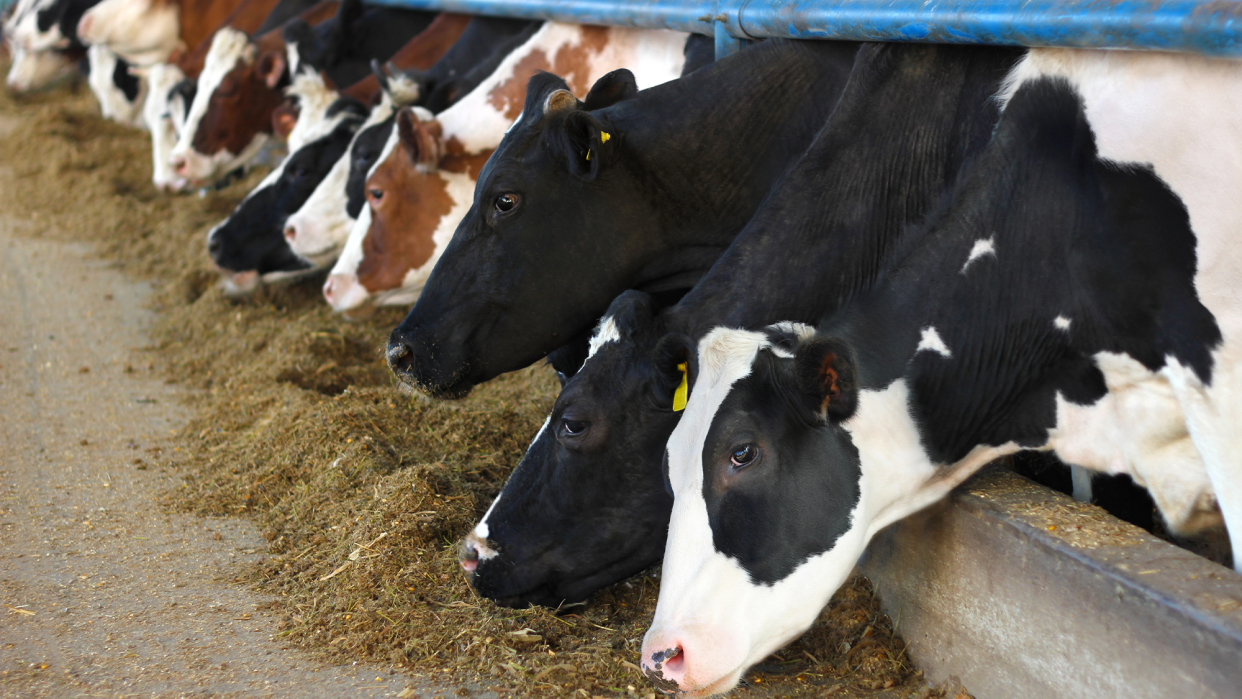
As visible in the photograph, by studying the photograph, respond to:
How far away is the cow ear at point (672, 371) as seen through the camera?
276 centimetres

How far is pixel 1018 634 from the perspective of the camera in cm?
251

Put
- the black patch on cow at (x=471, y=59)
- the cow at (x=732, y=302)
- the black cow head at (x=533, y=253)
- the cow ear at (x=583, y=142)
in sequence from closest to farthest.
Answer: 1. the cow at (x=732, y=302)
2. the cow ear at (x=583, y=142)
3. the black cow head at (x=533, y=253)
4. the black patch on cow at (x=471, y=59)

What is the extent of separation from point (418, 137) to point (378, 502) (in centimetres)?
222

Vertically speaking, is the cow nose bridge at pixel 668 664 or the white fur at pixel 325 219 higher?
the cow nose bridge at pixel 668 664

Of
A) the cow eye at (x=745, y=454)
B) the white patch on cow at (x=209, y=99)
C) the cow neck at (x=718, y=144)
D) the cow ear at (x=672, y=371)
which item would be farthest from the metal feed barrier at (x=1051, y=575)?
the white patch on cow at (x=209, y=99)

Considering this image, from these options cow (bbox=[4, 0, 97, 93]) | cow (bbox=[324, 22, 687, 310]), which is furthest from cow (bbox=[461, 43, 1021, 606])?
cow (bbox=[4, 0, 97, 93])

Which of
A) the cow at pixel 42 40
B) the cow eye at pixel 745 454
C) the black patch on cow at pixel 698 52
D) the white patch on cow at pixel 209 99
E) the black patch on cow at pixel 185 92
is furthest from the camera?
the cow at pixel 42 40

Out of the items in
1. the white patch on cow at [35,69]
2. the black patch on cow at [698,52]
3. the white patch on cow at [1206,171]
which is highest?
the white patch on cow at [1206,171]

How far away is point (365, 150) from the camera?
6039 mm

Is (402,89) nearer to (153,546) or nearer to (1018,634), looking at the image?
(153,546)

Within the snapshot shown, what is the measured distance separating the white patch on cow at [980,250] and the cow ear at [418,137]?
309 centimetres

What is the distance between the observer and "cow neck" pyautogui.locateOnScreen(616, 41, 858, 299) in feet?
12.1

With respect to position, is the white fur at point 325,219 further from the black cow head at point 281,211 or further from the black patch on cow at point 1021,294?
the black patch on cow at point 1021,294

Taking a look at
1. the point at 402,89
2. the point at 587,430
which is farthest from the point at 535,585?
the point at 402,89
